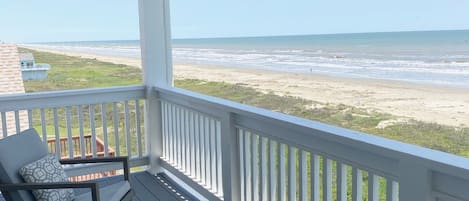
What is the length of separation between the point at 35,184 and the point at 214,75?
2.03 meters

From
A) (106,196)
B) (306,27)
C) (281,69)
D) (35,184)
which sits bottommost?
(106,196)

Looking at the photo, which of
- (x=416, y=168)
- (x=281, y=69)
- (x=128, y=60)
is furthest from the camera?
(x=128, y=60)

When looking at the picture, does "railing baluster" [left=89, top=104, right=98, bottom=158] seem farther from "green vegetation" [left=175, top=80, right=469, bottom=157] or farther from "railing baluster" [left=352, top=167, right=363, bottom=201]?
"railing baluster" [left=352, top=167, right=363, bottom=201]

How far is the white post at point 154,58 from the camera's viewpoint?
4969 millimetres

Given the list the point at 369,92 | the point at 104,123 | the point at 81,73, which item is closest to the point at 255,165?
the point at 369,92

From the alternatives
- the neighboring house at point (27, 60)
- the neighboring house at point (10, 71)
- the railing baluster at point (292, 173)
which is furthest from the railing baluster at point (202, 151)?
the neighboring house at point (27, 60)

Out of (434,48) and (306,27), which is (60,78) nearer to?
(306,27)


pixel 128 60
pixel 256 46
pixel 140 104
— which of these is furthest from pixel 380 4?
pixel 128 60

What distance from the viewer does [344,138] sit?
2434 mm

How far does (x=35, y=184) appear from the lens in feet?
9.46

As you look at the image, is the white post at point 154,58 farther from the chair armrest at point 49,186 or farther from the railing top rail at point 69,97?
the chair armrest at point 49,186

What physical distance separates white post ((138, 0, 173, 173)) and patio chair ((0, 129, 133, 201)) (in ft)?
5.38

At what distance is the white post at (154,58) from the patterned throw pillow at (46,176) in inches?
73.6

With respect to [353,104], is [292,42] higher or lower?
higher
